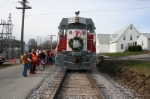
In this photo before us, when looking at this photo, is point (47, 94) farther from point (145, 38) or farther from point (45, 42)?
point (45, 42)

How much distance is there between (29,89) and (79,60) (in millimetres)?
5886

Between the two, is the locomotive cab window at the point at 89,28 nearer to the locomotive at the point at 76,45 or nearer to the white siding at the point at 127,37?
the locomotive at the point at 76,45

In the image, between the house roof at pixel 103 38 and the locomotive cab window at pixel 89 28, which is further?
the house roof at pixel 103 38

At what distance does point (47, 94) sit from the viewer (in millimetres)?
7867

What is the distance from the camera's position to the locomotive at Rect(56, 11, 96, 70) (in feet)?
46.4

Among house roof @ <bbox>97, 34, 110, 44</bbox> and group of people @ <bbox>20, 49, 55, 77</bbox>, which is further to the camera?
house roof @ <bbox>97, 34, 110, 44</bbox>

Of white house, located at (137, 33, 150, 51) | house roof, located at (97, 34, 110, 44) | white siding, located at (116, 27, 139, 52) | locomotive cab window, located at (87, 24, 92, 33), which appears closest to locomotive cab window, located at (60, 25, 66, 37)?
locomotive cab window, located at (87, 24, 92, 33)

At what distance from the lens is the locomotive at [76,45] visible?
14.1m

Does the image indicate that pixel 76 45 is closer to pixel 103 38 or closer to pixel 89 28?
pixel 89 28

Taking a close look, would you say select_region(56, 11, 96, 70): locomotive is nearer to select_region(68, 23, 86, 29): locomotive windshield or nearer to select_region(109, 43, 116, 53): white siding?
select_region(68, 23, 86, 29): locomotive windshield

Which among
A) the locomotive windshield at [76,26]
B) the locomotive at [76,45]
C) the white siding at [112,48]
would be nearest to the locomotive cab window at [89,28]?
the locomotive at [76,45]

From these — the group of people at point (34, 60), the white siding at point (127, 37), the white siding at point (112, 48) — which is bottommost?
the group of people at point (34, 60)

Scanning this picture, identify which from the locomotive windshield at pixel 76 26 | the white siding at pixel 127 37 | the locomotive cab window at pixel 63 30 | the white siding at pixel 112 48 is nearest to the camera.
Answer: the locomotive cab window at pixel 63 30

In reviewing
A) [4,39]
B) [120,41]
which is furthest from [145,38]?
[4,39]
